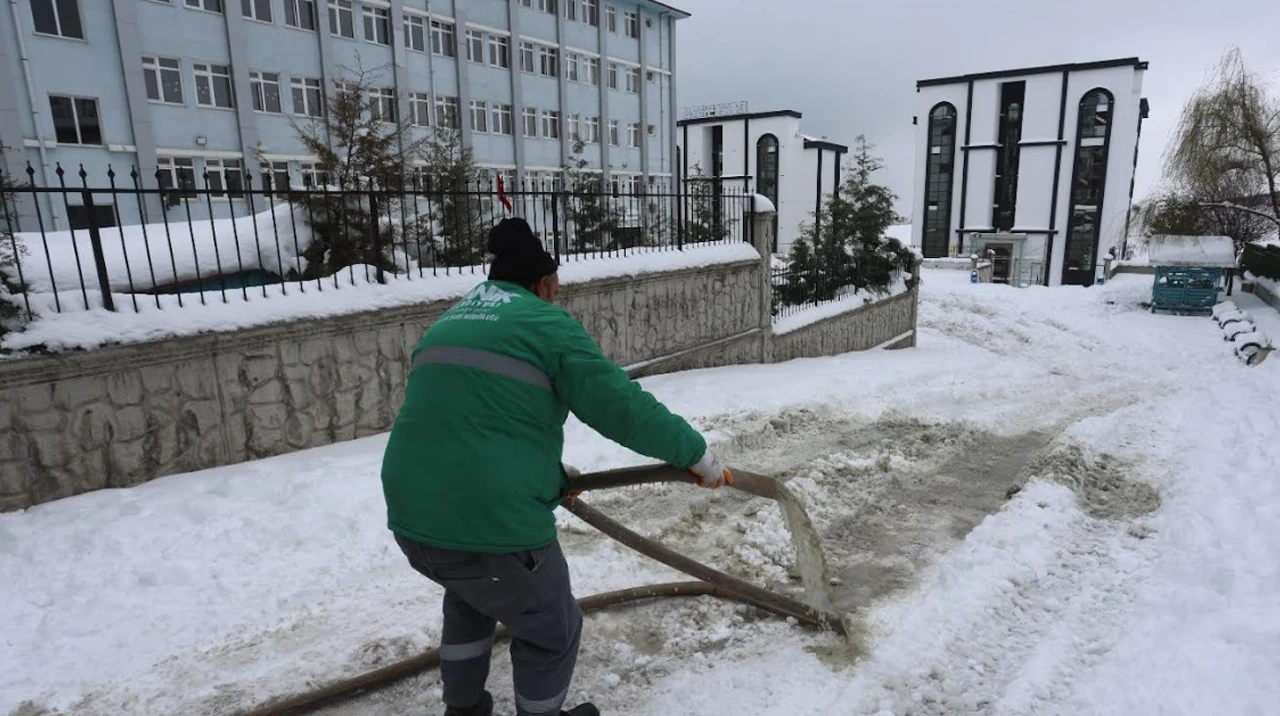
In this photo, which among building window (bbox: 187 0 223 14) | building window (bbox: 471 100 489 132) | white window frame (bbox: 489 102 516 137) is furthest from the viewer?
white window frame (bbox: 489 102 516 137)

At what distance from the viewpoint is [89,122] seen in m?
16.8

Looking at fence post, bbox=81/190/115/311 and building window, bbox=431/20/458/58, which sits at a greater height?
building window, bbox=431/20/458/58

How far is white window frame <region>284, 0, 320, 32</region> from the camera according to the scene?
20.2 meters

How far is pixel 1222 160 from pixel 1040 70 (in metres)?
31.2

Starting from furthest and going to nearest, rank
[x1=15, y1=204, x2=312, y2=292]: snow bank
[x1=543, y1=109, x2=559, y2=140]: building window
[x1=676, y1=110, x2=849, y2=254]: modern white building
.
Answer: [x1=676, y1=110, x2=849, y2=254]: modern white building → [x1=543, y1=109, x2=559, y2=140]: building window → [x1=15, y1=204, x2=312, y2=292]: snow bank

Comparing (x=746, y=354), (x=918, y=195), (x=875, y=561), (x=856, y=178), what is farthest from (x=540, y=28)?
(x=918, y=195)

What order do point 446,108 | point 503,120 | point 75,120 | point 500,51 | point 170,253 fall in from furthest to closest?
point 503,120 < point 500,51 < point 446,108 < point 75,120 < point 170,253

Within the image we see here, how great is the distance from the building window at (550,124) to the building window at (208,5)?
12.7m

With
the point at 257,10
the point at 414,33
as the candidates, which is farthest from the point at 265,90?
the point at 414,33

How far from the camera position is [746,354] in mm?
10750

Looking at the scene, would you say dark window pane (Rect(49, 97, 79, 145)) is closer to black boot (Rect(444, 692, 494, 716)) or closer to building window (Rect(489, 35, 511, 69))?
building window (Rect(489, 35, 511, 69))

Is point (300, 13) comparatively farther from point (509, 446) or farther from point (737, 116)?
point (737, 116)

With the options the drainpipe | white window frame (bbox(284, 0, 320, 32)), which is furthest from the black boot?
white window frame (bbox(284, 0, 320, 32))

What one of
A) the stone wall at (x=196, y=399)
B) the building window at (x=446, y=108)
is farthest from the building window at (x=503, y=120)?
the stone wall at (x=196, y=399)
